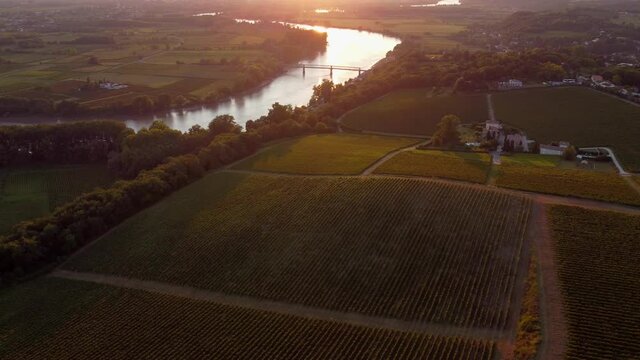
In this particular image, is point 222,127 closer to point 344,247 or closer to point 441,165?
point 441,165

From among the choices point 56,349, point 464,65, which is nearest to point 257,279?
point 56,349

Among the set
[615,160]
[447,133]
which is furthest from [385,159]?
[615,160]

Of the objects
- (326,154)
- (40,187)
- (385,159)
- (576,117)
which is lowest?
(40,187)

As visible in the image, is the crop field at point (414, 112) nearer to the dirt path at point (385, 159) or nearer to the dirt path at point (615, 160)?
the dirt path at point (385, 159)

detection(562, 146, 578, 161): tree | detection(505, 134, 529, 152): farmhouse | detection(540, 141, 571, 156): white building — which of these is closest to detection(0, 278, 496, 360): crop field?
detection(562, 146, 578, 161): tree

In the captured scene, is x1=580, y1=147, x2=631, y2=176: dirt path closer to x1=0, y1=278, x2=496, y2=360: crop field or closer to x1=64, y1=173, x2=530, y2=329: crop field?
x1=64, y1=173, x2=530, y2=329: crop field

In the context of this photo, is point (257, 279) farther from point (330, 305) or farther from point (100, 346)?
point (100, 346)
